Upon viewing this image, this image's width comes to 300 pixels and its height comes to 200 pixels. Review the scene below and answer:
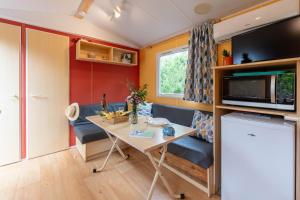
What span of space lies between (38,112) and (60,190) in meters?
1.50

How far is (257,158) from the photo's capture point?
56.3 inches

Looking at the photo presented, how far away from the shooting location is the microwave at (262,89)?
1.35m

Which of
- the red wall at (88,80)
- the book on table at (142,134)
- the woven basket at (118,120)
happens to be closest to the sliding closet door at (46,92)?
the red wall at (88,80)

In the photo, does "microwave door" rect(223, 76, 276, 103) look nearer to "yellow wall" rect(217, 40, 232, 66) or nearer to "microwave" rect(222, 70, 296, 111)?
"microwave" rect(222, 70, 296, 111)

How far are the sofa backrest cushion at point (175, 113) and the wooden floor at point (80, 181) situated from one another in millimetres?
849

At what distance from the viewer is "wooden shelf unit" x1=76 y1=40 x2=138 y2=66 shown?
2.98 metres

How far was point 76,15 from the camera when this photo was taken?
293cm

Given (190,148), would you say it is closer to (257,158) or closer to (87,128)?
(257,158)

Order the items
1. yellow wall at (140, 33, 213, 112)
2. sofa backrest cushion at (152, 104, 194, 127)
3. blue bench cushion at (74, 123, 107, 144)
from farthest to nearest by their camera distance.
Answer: yellow wall at (140, 33, 213, 112) → sofa backrest cushion at (152, 104, 194, 127) → blue bench cushion at (74, 123, 107, 144)

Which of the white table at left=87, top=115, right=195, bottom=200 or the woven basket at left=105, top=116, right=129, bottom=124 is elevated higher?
the woven basket at left=105, top=116, right=129, bottom=124

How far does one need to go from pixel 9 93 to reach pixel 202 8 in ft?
10.4

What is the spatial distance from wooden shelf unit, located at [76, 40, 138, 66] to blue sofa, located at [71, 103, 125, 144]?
3.14ft

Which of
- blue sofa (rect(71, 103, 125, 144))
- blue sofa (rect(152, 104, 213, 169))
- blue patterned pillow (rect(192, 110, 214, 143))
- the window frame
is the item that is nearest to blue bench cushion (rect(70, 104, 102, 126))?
blue sofa (rect(71, 103, 125, 144))

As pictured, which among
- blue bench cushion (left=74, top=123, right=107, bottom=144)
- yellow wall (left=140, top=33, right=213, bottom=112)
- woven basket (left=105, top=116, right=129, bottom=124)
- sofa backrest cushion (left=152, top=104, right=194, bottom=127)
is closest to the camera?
woven basket (left=105, top=116, right=129, bottom=124)
